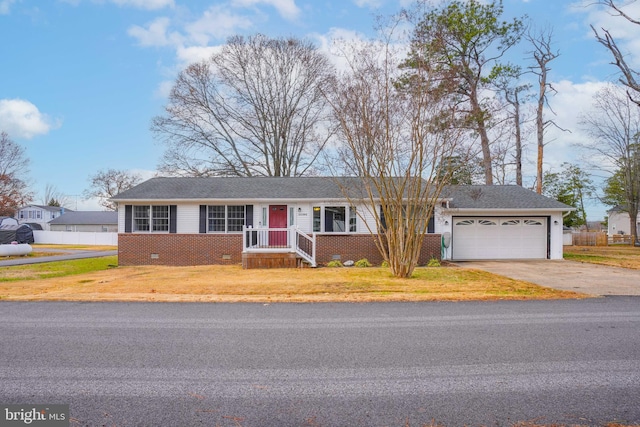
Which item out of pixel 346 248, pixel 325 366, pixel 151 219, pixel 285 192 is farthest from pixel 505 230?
pixel 325 366

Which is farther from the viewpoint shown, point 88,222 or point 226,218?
point 88,222

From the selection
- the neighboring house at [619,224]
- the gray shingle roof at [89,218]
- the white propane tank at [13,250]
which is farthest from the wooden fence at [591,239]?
the gray shingle roof at [89,218]

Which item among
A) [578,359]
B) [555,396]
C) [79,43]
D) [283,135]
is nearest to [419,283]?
[578,359]

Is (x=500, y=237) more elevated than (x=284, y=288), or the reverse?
(x=500, y=237)

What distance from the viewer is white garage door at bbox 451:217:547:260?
19.0 metres

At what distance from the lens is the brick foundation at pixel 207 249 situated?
1752 centimetres

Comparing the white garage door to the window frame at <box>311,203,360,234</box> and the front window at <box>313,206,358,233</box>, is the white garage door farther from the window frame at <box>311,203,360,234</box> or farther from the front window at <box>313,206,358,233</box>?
the front window at <box>313,206,358,233</box>

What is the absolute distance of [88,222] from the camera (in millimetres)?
54531

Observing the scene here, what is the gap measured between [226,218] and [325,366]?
14303 mm

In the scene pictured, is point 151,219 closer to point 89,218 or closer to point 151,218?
point 151,218

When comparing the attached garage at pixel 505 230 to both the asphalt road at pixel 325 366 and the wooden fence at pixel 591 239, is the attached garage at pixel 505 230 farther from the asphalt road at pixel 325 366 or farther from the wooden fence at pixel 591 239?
the wooden fence at pixel 591 239

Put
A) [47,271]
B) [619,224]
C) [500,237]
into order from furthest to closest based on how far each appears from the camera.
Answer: [619,224]
[500,237]
[47,271]

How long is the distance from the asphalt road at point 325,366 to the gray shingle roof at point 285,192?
1072cm

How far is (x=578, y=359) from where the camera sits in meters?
4.57
